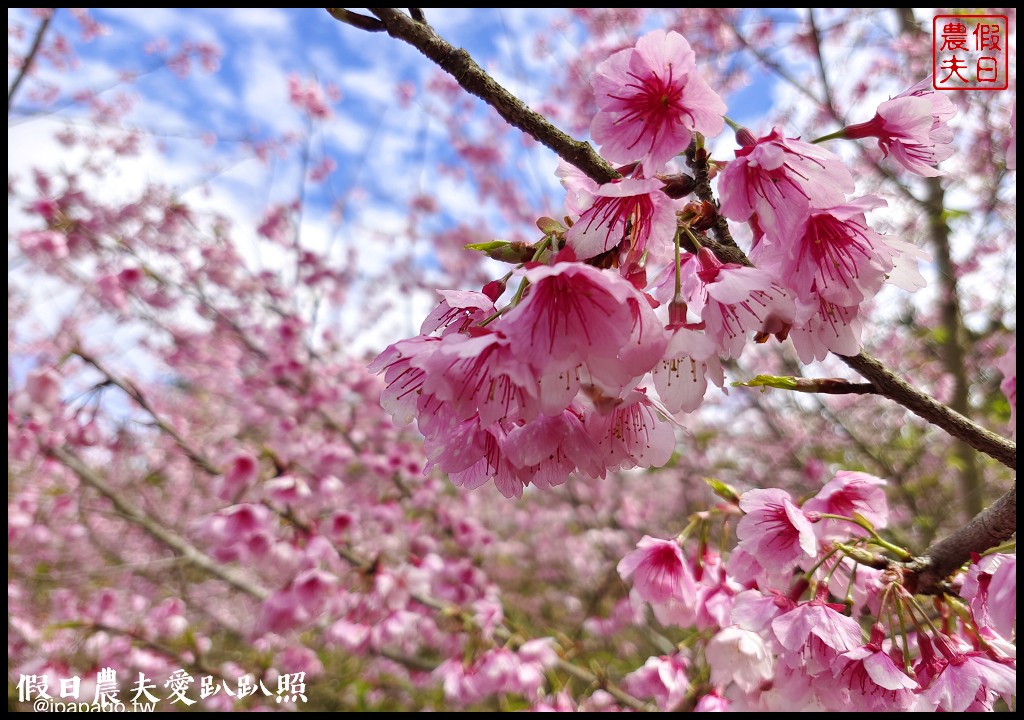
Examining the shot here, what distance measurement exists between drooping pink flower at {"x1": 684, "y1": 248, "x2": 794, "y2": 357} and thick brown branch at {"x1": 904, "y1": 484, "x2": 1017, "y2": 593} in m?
0.46

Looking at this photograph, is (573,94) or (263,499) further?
(573,94)

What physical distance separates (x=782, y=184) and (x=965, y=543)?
707 mm

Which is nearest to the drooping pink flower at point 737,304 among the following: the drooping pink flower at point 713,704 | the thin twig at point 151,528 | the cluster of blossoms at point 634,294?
the cluster of blossoms at point 634,294

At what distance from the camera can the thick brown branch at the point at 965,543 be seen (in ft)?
2.87

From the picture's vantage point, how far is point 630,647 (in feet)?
18.3

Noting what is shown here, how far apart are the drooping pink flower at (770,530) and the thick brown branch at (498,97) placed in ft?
2.23

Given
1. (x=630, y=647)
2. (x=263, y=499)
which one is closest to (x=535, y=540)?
(x=630, y=647)

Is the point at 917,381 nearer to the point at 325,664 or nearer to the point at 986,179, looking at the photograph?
the point at 986,179

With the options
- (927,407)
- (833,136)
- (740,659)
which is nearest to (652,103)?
(833,136)

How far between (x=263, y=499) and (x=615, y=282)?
2688mm

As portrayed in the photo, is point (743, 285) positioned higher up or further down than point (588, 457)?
higher up

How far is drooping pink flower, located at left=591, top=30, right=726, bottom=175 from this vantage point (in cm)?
76

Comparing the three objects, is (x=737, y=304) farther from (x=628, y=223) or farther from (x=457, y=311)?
(x=457, y=311)

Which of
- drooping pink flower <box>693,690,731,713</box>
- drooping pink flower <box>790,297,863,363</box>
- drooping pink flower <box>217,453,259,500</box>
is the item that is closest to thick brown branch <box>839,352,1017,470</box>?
drooping pink flower <box>790,297,863,363</box>
